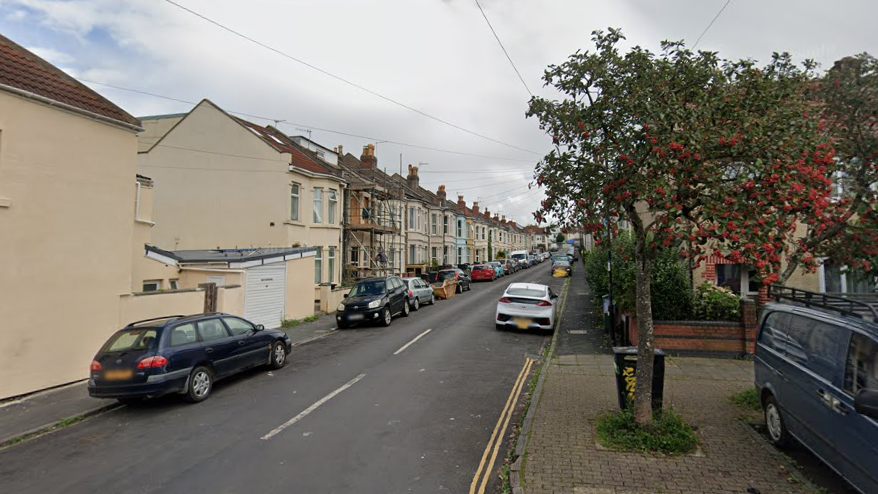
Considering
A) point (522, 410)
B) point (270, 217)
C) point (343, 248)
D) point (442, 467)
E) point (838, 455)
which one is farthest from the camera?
point (343, 248)

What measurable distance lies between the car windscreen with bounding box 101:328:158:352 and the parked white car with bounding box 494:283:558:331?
941 cm

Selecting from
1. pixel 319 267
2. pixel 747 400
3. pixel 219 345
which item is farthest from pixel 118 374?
pixel 319 267

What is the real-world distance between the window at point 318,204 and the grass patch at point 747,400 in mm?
19091

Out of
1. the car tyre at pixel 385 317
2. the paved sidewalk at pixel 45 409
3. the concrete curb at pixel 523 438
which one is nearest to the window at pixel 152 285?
the paved sidewalk at pixel 45 409

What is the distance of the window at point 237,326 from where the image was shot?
930cm

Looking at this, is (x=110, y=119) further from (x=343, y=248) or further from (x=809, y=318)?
(x=343, y=248)

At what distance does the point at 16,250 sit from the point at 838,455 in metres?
12.6

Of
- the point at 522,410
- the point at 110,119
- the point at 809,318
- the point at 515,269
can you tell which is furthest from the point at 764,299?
the point at 515,269

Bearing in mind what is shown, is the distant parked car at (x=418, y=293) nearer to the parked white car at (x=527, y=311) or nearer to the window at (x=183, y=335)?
the parked white car at (x=527, y=311)

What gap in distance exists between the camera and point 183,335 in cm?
807

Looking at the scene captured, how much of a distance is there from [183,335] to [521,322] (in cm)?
920

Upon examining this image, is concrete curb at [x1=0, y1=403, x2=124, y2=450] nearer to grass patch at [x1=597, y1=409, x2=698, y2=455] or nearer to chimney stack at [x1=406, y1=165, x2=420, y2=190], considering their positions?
grass patch at [x1=597, y1=409, x2=698, y2=455]

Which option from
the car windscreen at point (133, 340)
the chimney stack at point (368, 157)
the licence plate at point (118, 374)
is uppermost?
the chimney stack at point (368, 157)

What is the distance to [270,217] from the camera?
2064cm
